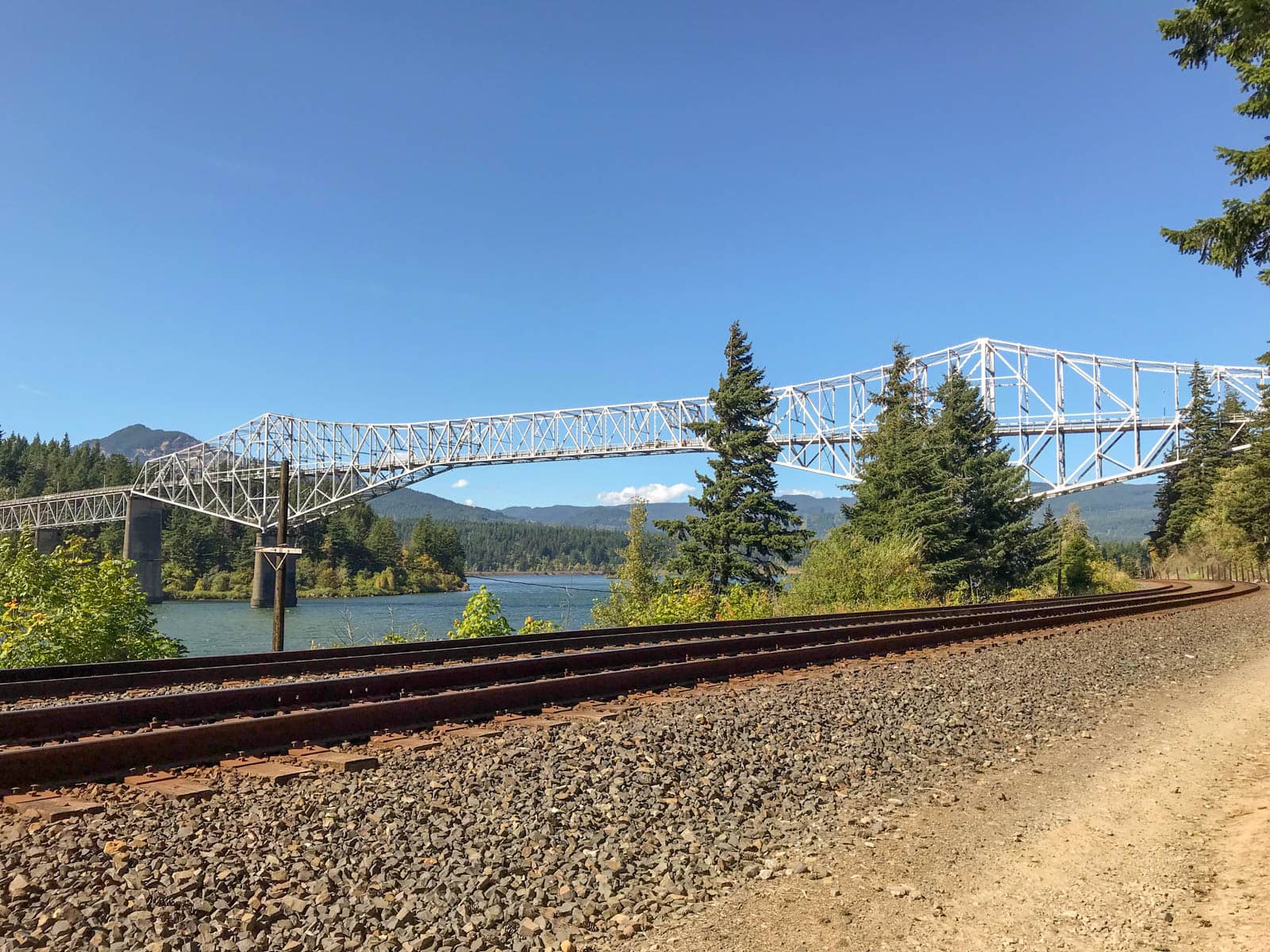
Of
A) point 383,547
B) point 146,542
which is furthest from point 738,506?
point 383,547

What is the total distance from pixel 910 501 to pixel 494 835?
29930mm

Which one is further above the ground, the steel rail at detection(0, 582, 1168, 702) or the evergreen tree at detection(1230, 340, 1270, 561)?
the evergreen tree at detection(1230, 340, 1270, 561)

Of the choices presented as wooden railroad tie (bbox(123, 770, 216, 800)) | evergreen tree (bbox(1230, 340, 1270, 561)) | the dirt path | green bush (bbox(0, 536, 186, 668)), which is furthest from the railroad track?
evergreen tree (bbox(1230, 340, 1270, 561))

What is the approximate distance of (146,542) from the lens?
291 feet

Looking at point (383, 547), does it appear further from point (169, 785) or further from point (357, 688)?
point (169, 785)

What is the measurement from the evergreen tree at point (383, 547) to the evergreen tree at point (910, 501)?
3617 inches

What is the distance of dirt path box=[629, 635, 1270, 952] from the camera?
3725mm

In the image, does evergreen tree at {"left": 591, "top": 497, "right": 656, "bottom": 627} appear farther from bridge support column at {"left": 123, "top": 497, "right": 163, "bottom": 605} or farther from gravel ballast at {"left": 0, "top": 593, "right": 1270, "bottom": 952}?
bridge support column at {"left": 123, "top": 497, "right": 163, "bottom": 605}

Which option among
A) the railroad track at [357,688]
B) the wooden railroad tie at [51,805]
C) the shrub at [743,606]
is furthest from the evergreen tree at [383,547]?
the wooden railroad tie at [51,805]

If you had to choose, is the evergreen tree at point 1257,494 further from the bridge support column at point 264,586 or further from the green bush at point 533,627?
the bridge support column at point 264,586

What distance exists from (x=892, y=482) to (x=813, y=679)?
2485 cm

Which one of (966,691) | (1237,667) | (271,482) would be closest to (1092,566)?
(1237,667)

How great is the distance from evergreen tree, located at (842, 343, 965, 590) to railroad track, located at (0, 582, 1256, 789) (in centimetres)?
1631

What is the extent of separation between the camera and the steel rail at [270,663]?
7.86 meters
